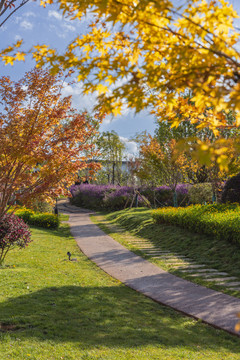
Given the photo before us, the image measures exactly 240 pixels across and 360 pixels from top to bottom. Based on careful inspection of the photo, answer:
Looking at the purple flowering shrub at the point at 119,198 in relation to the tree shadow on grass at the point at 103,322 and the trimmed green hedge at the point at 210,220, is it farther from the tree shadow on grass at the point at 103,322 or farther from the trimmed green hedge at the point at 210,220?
the tree shadow on grass at the point at 103,322

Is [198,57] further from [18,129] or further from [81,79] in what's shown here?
[18,129]

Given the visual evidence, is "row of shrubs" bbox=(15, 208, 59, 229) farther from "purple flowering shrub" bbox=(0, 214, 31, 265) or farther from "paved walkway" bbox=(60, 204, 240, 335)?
"purple flowering shrub" bbox=(0, 214, 31, 265)

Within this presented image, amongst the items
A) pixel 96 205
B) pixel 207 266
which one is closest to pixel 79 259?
pixel 207 266

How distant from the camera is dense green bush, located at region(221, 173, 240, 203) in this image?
12.2m

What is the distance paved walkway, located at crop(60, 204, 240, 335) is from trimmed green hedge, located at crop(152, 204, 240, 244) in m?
2.05

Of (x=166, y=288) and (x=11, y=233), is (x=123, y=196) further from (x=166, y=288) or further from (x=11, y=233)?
(x=166, y=288)

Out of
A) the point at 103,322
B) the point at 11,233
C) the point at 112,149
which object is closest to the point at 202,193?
the point at 11,233

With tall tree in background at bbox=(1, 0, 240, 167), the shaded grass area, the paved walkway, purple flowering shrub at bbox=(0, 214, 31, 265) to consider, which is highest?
tall tree in background at bbox=(1, 0, 240, 167)

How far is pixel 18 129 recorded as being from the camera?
5.99 m

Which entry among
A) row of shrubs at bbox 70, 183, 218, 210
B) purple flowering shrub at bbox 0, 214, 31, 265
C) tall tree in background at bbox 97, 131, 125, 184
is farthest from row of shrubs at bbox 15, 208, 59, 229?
tall tree in background at bbox 97, 131, 125, 184

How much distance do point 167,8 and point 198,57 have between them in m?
0.33

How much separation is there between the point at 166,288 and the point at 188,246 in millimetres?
3488

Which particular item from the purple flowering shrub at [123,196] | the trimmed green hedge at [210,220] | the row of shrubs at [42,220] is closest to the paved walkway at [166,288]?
the trimmed green hedge at [210,220]

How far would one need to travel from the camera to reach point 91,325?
4.51 m
